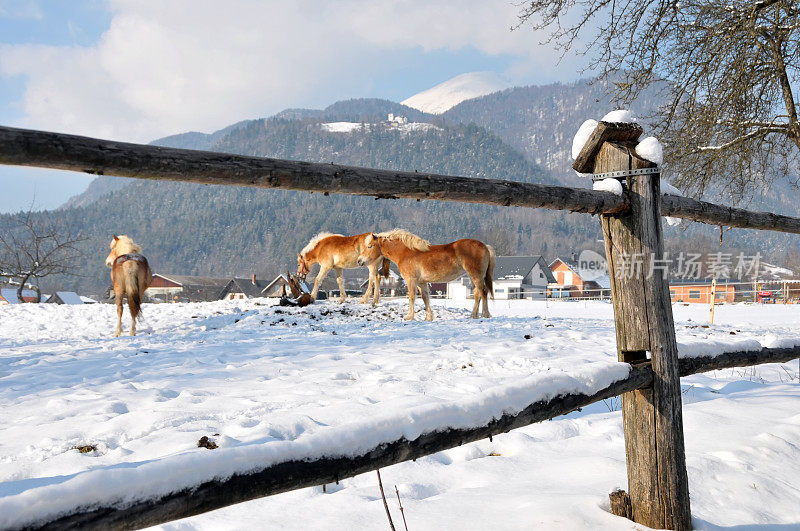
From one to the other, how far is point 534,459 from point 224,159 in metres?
2.61

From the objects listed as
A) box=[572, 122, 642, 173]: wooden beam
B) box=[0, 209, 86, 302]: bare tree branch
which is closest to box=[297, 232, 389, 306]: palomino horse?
box=[572, 122, 642, 173]: wooden beam

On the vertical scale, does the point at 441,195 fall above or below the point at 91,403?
above

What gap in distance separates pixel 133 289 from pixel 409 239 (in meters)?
5.79

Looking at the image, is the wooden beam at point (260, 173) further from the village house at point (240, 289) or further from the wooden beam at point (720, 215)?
the village house at point (240, 289)

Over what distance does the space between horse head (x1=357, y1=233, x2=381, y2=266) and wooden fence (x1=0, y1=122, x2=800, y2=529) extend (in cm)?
1003

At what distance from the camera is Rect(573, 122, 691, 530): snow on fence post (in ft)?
7.41

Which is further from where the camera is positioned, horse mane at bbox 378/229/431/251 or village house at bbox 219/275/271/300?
village house at bbox 219/275/271/300

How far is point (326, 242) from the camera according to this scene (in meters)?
14.3

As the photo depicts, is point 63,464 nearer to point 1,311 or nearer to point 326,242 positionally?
point 326,242

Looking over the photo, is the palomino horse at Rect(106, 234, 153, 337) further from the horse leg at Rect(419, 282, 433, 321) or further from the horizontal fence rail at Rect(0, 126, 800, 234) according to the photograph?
the horizontal fence rail at Rect(0, 126, 800, 234)

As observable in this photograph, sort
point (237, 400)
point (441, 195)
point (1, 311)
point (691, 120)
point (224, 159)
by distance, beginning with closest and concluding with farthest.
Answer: point (224, 159) → point (441, 195) → point (237, 400) → point (691, 120) → point (1, 311)

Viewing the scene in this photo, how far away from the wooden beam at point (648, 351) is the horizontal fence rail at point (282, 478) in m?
0.45

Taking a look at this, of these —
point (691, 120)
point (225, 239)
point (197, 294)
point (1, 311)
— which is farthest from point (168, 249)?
point (691, 120)

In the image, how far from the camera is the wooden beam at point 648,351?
2256 mm
